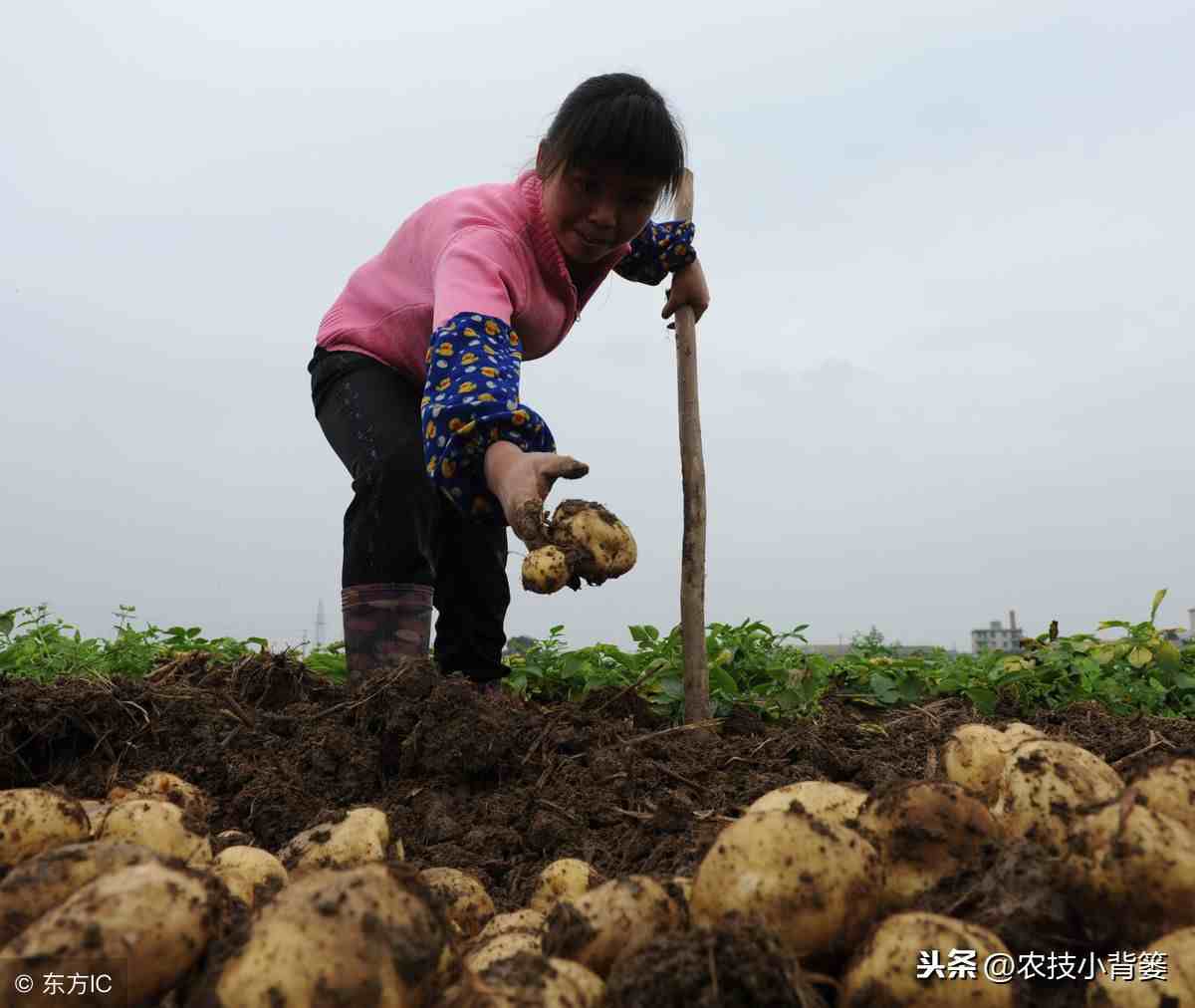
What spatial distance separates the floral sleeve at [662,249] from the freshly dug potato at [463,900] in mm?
3078

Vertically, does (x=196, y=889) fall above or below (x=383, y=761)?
below

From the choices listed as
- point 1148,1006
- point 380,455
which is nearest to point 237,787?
point 380,455

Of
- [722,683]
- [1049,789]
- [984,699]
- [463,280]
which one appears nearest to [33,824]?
[1049,789]

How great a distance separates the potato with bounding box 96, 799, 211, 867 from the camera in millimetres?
1956

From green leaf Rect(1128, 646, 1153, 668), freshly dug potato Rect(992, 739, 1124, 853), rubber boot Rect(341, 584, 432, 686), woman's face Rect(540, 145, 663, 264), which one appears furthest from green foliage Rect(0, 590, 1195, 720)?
freshly dug potato Rect(992, 739, 1124, 853)

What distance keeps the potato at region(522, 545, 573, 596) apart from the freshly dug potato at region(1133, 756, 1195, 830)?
58.6 inches

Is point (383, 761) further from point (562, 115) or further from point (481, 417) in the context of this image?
point (562, 115)

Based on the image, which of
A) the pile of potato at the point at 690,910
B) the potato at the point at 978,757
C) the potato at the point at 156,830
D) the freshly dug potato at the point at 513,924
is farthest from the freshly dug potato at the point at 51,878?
the potato at the point at 978,757

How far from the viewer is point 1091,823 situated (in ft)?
4.72

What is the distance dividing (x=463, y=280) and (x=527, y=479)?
3.16 ft

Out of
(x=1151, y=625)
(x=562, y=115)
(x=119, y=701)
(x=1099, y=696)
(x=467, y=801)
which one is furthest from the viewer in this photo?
(x=1151, y=625)

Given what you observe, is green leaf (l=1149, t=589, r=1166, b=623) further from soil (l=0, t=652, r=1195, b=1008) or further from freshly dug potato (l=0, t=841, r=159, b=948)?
freshly dug potato (l=0, t=841, r=159, b=948)

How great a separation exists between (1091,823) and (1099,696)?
4.34 metres

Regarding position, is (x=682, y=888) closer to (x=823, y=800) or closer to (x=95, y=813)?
(x=823, y=800)
